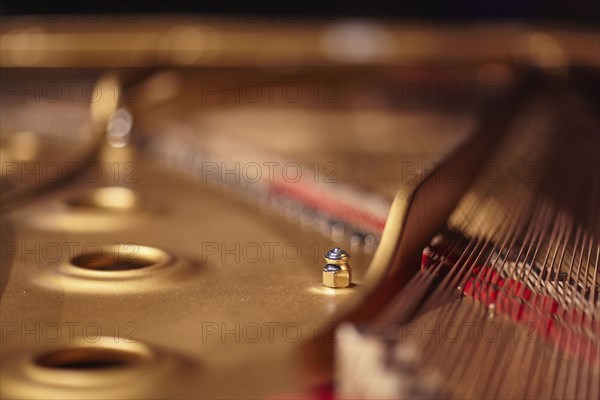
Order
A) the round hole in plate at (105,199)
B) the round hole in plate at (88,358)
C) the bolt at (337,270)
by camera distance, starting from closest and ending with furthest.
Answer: the round hole in plate at (88,358) < the bolt at (337,270) < the round hole in plate at (105,199)

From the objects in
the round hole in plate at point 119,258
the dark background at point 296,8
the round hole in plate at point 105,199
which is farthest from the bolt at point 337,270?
the dark background at point 296,8

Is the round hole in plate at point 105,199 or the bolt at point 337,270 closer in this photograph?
the bolt at point 337,270

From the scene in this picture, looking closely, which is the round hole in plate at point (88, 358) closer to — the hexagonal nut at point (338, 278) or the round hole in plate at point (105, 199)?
the hexagonal nut at point (338, 278)

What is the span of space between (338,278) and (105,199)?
84 centimetres

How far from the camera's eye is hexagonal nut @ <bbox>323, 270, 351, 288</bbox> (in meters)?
1.47

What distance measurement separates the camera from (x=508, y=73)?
325 centimetres

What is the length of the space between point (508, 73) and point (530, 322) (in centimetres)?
211

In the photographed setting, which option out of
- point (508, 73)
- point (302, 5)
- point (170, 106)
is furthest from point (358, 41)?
point (170, 106)

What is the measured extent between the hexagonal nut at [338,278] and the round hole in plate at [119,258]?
36 cm

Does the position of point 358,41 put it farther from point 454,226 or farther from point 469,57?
point 454,226

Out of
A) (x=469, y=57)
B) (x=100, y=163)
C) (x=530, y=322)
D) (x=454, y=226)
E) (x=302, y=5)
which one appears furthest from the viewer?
(x=302, y=5)

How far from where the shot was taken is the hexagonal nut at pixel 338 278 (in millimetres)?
1470

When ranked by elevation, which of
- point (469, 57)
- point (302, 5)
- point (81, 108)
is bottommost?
point (81, 108)

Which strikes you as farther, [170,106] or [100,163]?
[170,106]
